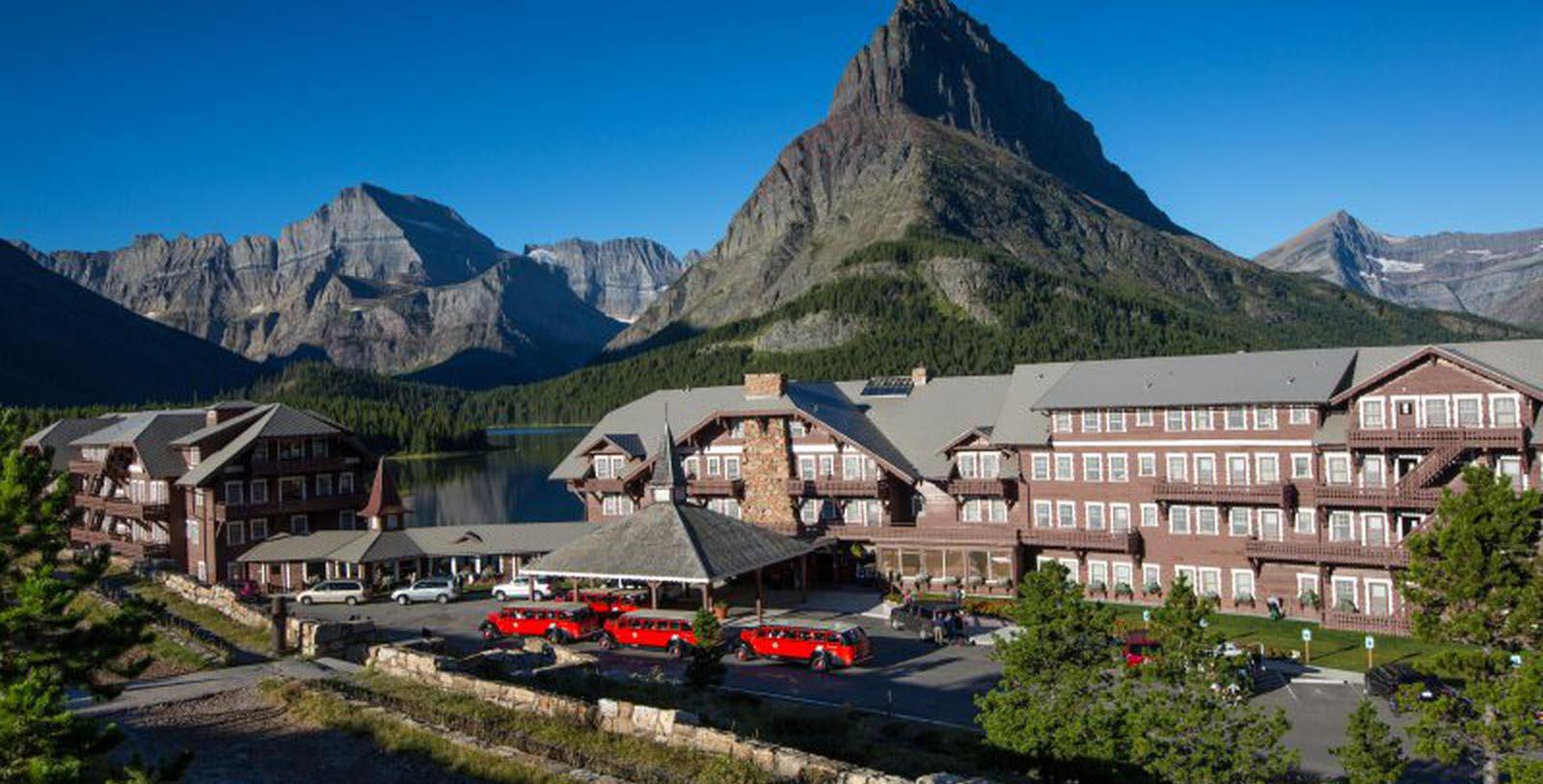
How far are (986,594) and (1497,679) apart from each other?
3761 centimetres

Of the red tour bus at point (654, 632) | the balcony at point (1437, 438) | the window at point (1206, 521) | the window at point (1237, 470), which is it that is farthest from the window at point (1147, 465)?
the red tour bus at point (654, 632)

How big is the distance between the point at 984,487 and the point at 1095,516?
6.43 meters

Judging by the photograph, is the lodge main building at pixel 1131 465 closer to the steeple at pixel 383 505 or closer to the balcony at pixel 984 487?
the balcony at pixel 984 487

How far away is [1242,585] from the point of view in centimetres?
5925

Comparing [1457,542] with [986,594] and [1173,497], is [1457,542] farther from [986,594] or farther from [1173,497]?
[986,594]

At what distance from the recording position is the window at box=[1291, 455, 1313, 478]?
56938mm

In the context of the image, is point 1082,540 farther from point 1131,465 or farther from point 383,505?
point 383,505

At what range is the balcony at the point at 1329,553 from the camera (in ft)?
175

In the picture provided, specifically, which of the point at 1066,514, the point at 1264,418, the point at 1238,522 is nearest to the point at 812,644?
the point at 1066,514

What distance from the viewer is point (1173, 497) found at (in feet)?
198

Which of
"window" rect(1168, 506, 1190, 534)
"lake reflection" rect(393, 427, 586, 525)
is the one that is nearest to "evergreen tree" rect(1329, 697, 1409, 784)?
"window" rect(1168, 506, 1190, 534)

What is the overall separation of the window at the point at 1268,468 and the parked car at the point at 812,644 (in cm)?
2372

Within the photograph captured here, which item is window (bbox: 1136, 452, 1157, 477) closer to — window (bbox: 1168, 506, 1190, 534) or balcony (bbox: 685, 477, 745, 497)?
window (bbox: 1168, 506, 1190, 534)

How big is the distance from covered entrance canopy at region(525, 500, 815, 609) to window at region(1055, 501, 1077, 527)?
1566 cm
